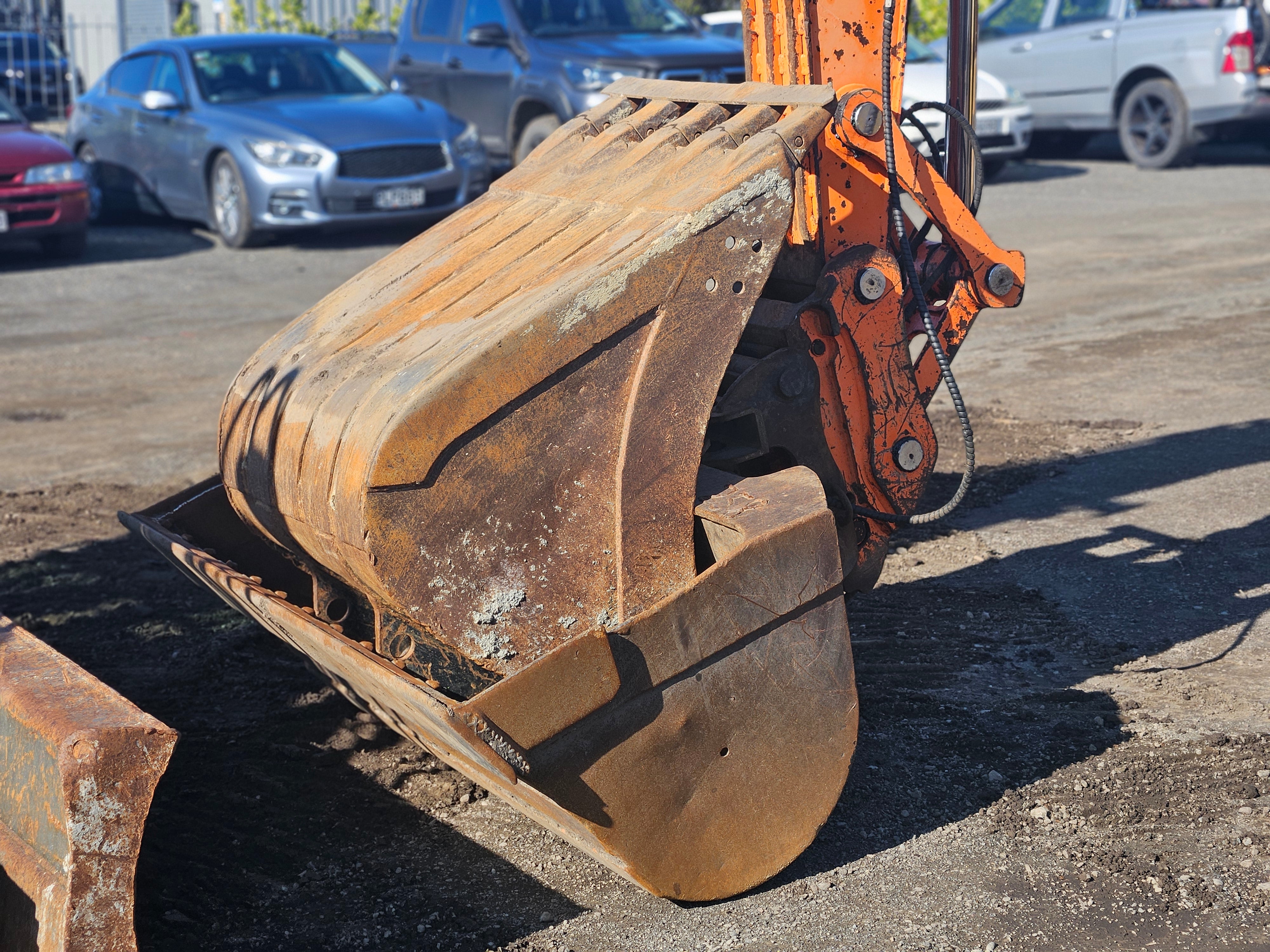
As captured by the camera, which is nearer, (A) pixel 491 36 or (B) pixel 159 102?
(B) pixel 159 102

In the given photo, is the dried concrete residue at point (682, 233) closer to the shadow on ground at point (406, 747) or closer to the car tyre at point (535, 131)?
the shadow on ground at point (406, 747)

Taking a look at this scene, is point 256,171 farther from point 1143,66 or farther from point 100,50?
point 100,50

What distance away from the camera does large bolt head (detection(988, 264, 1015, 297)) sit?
3.71 m

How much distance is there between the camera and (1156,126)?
49.6ft

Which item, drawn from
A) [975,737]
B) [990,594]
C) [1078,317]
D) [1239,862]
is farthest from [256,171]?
[1239,862]

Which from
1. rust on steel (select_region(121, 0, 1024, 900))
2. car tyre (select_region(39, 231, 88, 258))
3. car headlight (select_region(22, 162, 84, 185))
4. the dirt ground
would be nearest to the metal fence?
car tyre (select_region(39, 231, 88, 258))

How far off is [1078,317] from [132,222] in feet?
33.0

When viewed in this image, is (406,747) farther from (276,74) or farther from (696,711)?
(276,74)

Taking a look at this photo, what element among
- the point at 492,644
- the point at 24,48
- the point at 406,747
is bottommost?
the point at 406,747

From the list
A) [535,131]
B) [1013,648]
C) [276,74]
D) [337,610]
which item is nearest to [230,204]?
[276,74]

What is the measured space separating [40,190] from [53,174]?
7.0 inches

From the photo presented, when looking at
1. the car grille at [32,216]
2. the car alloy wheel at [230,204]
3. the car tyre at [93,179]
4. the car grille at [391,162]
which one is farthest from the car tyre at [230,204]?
the car tyre at [93,179]

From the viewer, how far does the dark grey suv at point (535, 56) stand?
1245 cm

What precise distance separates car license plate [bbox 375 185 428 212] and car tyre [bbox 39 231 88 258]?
268cm
